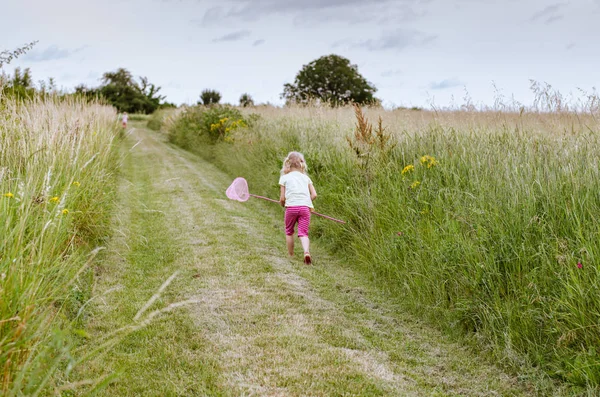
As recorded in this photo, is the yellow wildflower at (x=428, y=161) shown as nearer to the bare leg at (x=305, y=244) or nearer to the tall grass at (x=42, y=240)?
the bare leg at (x=305, y=244)

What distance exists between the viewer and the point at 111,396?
3.37 meters

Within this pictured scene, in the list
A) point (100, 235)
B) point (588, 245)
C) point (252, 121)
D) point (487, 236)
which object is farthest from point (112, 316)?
point (252, 121)

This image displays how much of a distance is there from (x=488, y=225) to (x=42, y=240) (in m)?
3.56

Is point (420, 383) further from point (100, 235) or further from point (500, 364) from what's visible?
point (100, 235)

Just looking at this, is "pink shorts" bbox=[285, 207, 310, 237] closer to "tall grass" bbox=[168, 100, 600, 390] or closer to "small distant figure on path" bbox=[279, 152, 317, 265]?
"small distant figure on path" bbox=[279, 152, 317, 265]

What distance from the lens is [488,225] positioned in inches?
185

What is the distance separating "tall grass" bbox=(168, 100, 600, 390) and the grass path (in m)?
0.33

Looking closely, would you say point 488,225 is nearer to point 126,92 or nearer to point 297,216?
point 297,216

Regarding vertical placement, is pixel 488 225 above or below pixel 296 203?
above

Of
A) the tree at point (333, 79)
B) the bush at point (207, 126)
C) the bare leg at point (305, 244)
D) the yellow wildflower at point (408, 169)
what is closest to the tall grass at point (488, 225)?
the yellow wildflower at point (408, 169)

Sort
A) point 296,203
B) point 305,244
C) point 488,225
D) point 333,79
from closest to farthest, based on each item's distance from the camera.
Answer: point 488,225 < point 305,244 < point 296,203 < point 333,79

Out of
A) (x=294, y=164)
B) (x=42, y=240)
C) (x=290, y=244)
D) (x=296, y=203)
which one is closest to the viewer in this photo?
(x=42, y=240)

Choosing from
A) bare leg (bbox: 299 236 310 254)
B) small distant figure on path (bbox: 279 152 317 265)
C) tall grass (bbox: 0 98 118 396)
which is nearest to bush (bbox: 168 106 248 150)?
tall grass (bbox: 0 98 118 396)

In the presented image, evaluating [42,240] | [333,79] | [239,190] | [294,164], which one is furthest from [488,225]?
[333,79]
